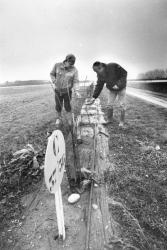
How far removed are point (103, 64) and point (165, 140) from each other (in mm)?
2691

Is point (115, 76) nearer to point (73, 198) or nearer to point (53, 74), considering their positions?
point (53, 74)

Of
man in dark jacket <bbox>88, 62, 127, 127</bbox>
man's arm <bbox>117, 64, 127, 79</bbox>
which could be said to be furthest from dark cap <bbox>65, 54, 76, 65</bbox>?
man's arm <bbox>117, 64, 127, 79</bbox>

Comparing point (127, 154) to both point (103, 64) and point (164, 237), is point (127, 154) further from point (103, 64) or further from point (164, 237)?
point (103, 64)

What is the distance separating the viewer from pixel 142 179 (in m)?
3.27

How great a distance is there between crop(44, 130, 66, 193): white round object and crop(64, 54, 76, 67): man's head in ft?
11.5

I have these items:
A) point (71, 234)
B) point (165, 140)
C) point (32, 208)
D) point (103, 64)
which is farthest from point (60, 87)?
point (71, 234)

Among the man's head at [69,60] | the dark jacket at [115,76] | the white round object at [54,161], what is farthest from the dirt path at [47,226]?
the dark jacket at [115,76]

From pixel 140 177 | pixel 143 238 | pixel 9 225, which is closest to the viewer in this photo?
pixel 143 238

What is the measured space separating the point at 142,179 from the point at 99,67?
353 centimetres

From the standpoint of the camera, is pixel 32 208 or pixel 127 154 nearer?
pixel 32 208

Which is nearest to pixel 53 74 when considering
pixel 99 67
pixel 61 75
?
pixel 61 75

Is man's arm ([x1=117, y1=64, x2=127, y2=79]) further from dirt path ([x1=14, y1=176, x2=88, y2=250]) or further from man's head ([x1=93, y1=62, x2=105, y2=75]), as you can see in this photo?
dirt path ([x1=14, y1=176, x2=88, y2=250])

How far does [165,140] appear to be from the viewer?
16.0ft

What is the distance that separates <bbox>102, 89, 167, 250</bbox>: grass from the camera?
2.32 m
